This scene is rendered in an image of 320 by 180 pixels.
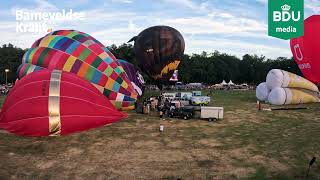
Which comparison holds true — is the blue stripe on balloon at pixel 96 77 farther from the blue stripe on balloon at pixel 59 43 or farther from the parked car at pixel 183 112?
the parked car at pixel 183 112

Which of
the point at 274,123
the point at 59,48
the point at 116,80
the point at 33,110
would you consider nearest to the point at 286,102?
the point at 274,123

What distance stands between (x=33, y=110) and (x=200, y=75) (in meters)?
76.4

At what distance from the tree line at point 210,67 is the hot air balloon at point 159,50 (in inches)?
1895

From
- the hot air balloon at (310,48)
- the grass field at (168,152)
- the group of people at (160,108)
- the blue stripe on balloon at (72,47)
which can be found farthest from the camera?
the hot air balloon at (310,48)

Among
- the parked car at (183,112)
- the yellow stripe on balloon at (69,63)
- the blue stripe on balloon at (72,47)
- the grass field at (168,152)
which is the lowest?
the grass field at (168,152)

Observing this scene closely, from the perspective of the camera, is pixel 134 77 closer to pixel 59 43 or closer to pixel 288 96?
pixel 59 43

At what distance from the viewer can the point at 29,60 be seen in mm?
23125

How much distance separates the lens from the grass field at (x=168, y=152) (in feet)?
44.5

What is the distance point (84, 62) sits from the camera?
2238 centimetres

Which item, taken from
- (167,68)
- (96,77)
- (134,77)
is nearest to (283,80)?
(167,68)

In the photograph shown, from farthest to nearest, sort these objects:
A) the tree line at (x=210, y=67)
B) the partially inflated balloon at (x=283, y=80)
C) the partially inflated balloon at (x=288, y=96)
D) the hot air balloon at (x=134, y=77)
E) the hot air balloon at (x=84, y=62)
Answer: the tree line at (x=210, y=67)
the partially inflated balloon at (x=283, y=80)
the partially inflated balloon at (x=288, y=96)
the hot air balloon at (x=134, y=77)
the hot air balloon at (x=84, y=62)

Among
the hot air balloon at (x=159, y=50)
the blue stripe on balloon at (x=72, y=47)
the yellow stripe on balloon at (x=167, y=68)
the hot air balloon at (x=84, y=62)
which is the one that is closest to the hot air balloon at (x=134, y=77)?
the hot air balloon at (x=159, y=50)

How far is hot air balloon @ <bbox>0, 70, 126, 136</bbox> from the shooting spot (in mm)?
17016

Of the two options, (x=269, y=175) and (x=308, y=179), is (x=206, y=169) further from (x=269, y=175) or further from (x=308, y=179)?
(x=308, y=179)
